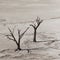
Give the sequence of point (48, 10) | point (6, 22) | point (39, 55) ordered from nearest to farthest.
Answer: point (39, 55) → point (6, 22) → point (48, 10)

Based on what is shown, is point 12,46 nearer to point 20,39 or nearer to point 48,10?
point 20,39

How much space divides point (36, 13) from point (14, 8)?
181 mm

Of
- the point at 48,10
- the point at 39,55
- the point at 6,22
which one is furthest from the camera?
the point at 48,10

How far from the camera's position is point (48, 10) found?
4.66 feet

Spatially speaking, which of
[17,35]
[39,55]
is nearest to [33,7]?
[17,35]

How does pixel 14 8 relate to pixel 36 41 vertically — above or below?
above

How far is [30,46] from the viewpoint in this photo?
113cm

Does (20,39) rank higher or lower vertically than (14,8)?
lower

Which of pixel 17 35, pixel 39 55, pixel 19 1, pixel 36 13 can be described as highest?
pixel 19 1

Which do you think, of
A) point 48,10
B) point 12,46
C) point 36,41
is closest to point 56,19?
point 48,10

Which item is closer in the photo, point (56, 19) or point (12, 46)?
point (12, 46)

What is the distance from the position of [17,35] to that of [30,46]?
0.11m

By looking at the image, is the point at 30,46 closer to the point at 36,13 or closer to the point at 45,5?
the point at 36,13

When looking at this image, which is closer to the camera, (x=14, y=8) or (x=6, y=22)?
(x=6, y=22)
